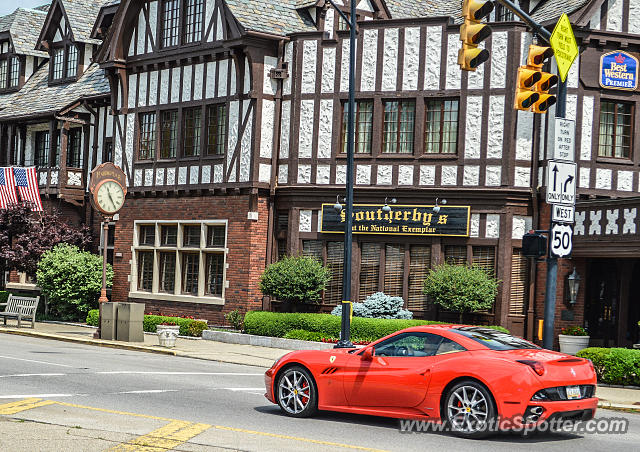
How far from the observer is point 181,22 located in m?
31.0

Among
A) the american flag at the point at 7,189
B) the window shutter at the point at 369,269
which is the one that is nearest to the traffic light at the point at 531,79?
the window shutter at the point at 369,269

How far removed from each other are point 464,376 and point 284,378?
2772mm

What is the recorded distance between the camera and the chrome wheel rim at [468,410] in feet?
36.4

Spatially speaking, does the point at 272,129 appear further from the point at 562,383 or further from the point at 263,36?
the point at 562,383

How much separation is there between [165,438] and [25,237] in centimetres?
2488

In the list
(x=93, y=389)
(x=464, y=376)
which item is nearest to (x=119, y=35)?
(x=93, y=389)

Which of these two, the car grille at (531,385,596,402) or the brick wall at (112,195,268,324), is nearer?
the car grille at (531,385,596,402)

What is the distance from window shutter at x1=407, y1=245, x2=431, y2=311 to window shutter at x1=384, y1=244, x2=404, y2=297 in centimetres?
31

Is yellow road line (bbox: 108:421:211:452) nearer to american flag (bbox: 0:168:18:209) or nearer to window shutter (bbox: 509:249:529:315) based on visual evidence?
window shutter (bbox: 509:249:529:315)

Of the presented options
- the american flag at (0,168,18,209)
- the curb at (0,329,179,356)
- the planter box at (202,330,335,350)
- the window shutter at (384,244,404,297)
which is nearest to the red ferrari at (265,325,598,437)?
the curb at (0,329,179,356)

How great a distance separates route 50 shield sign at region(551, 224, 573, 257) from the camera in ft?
49.5

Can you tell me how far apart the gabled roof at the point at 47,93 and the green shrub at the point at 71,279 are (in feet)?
19.5

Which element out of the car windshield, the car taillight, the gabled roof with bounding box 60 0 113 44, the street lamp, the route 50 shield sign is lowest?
the car taillight

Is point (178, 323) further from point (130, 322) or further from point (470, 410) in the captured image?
point (470, 410)
